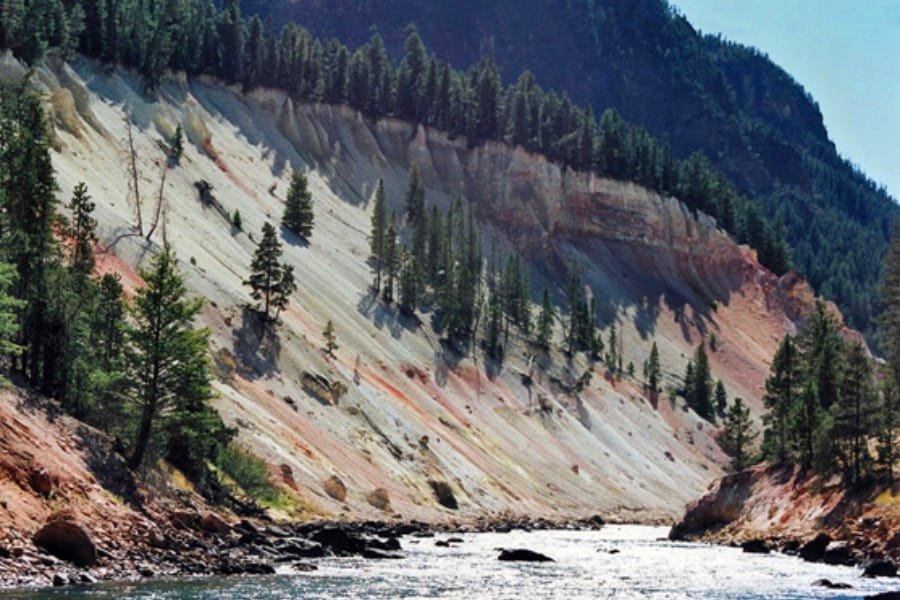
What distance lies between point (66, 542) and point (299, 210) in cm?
8695

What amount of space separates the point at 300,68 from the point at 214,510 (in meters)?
112

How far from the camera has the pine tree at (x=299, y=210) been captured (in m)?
122

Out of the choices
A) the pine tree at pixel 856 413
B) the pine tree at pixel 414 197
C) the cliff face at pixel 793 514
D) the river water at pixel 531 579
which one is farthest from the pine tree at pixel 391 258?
the pine tree at pixel 856 413

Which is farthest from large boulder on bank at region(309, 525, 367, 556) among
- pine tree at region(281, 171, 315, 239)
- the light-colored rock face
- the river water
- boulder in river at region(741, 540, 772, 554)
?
pine tree at region(281, 171, 315, 239)

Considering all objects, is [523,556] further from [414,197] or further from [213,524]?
[414,197]

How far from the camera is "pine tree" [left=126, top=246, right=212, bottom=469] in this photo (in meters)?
51.0

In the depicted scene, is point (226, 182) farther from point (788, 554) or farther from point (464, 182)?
point (788, 554)

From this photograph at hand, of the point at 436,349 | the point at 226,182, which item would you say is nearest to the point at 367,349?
the point at 436,349

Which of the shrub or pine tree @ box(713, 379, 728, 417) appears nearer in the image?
the shrub

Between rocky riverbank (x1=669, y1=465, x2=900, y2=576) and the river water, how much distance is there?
210 centimetres

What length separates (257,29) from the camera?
154 meters

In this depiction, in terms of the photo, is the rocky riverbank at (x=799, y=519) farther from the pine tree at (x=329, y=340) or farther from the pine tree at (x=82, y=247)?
the pine tree at (x=82, y=247)

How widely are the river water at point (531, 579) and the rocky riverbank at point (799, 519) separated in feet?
6.90

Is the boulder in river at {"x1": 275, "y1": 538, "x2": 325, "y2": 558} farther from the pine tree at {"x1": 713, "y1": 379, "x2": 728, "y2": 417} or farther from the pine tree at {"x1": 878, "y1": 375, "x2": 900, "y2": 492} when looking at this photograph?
the pine tree at {"x1": 713, "y1": 379, "x2": 728, "y2": 417}
